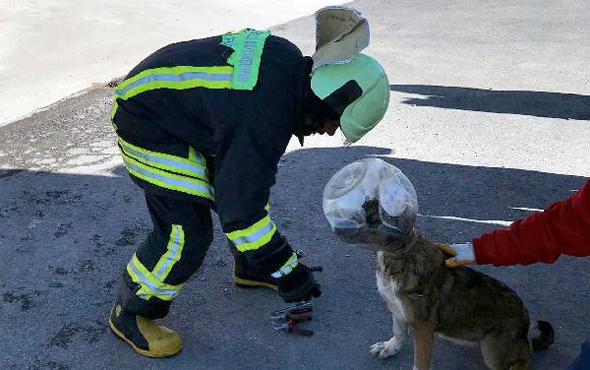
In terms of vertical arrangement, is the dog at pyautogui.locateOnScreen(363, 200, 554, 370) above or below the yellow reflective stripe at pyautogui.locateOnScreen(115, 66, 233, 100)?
below

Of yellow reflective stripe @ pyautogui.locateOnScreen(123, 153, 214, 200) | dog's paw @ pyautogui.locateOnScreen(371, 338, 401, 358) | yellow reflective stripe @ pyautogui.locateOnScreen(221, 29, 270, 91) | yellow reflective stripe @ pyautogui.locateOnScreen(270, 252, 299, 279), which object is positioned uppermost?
yellow reflective stripe @ pyautogui.locateOnScreen(221, 29, 270, 91)

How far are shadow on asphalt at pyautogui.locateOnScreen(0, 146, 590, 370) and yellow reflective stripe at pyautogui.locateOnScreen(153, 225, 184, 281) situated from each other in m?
0.47

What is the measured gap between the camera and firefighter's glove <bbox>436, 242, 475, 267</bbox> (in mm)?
3068

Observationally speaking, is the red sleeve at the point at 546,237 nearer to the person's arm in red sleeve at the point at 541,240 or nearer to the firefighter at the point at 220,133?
the person's arm in red sleeve at the point at 541,240

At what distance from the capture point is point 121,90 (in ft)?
10.3

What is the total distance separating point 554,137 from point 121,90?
13.8ft

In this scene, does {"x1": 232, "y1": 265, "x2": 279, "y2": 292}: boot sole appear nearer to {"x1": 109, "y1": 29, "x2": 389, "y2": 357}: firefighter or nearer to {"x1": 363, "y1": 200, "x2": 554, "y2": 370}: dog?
{"x1": 109, "y1": 29, "x2": 389, "y2": 357}: firefighter

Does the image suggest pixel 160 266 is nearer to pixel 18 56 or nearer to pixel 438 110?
pixel 438 110

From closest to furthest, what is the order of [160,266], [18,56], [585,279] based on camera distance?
[160,266] < [585,279] < [18,56]

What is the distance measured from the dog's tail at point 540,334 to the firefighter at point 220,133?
1.03 m

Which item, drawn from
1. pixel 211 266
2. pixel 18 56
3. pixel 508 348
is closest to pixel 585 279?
pixel 508 348

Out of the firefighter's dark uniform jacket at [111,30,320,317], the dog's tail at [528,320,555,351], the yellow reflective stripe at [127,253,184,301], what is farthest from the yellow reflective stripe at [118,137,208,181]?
the dog's tail at [528,320,555,351]

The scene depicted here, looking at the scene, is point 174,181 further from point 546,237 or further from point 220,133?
point 546,237

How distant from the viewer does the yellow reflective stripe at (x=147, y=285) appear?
332 centimetres
